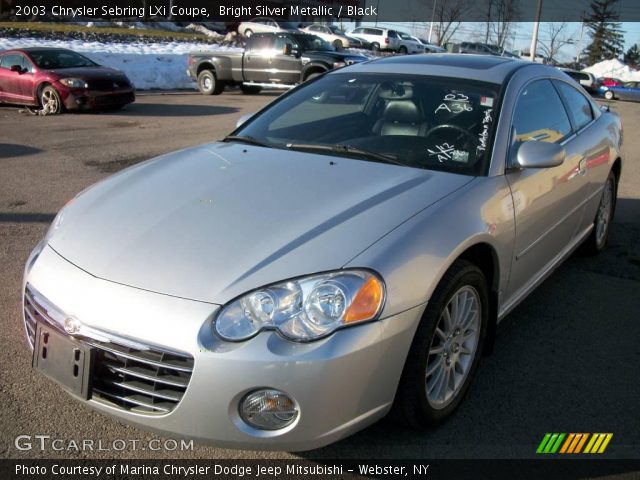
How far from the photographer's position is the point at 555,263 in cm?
393

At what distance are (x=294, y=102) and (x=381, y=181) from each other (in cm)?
134

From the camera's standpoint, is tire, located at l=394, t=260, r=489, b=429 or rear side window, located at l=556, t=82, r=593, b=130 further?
rear side window, located at l=556, t=82, r=593, b=130

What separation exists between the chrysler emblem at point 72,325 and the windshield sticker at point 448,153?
188cm

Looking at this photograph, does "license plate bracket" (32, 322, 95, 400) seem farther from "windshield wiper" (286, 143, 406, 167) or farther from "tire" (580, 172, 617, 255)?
"tire" (580, 172, 617, 255)

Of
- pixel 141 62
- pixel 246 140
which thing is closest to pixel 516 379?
pixel 246 140

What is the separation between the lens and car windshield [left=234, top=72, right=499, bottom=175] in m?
3.24

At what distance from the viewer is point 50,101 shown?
12.9 meters

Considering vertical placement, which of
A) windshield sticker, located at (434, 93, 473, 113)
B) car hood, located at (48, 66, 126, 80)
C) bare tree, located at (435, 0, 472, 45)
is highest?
bare tree, located at (435, 0, 472, 45)

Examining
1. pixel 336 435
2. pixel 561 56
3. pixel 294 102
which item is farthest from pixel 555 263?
pixel 561 56

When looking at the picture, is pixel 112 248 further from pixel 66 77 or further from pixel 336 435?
pixel 66 77

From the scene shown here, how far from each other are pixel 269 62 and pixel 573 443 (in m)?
15.7

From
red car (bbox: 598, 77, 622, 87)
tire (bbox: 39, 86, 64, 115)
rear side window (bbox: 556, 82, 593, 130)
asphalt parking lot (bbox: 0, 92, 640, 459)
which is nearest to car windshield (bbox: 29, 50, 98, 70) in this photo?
tire (bbox: 39, 86, 64, 115)

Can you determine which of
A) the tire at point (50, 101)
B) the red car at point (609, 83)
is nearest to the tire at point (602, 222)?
the tire at point (50, 101)

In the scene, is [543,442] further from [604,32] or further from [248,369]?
[604,32]
